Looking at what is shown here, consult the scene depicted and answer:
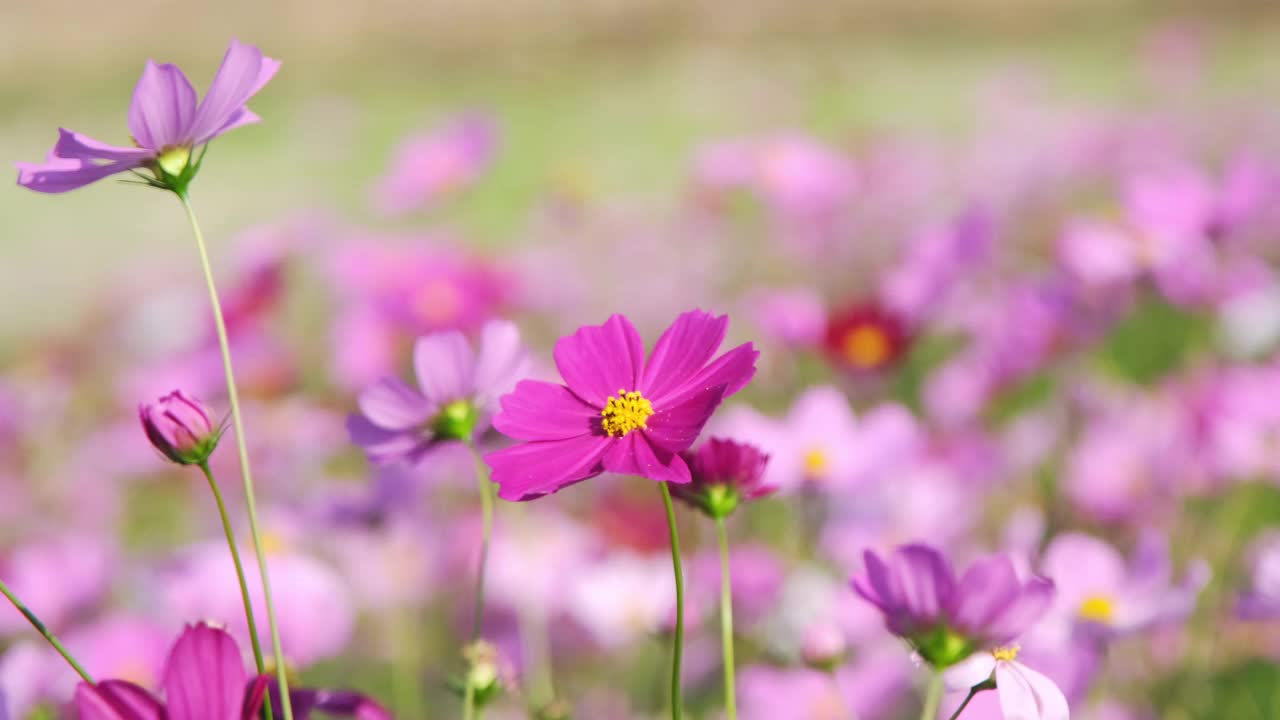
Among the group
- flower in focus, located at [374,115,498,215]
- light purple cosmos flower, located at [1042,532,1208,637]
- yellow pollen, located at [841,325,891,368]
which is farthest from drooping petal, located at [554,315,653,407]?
flower in focus, located at [374,115,498,215]

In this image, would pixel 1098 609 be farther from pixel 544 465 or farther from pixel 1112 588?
pixel 544 465

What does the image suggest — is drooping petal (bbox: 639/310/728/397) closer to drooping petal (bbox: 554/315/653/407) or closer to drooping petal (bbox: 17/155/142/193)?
drooping petal (bbox: 554/315/653/407)

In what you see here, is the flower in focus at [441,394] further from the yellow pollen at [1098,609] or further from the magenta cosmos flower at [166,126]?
the yellow pollen at [1098,609]

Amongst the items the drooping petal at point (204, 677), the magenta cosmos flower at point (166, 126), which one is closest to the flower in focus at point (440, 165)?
the magenta cosmos flower at point (166, 126)

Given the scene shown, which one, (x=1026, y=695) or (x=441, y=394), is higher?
(x=441, y=394)

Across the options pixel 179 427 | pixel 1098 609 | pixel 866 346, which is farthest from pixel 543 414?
pixel 866 346

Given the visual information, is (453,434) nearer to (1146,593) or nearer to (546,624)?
(1146,593)
